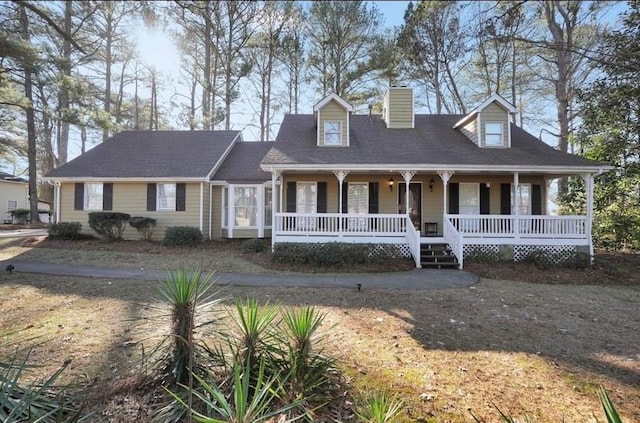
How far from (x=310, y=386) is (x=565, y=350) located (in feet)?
12.9

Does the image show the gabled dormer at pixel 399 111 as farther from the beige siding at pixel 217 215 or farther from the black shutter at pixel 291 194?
the beige siding at pixel 217 215

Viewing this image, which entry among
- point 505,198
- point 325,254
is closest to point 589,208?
point 505,198

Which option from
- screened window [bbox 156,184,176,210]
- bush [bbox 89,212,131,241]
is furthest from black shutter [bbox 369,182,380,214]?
bush [bbox 89,212,131,241]

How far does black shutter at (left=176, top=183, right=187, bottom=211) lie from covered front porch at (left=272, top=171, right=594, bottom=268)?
438 centimetres

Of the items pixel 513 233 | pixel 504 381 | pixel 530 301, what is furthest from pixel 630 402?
pixel 513 233

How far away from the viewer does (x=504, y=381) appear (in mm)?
3814

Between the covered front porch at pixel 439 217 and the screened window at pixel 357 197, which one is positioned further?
the screened window at pixel 357 197

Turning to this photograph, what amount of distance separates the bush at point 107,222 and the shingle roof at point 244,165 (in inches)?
161

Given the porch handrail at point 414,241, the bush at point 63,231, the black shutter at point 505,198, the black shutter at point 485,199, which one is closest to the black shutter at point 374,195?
the porch handrail at point 414,241

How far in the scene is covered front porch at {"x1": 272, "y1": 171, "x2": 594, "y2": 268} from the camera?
38.1 feet

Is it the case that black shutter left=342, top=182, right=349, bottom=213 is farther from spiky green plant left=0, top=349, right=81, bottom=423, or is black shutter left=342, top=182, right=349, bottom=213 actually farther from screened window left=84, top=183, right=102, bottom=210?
spiky green plant left=0, top=349, right=81, bottom=423

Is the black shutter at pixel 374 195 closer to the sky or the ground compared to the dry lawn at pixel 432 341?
closer to the sky

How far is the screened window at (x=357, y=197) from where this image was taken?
13.8 m

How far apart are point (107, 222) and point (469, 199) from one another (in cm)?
1503
